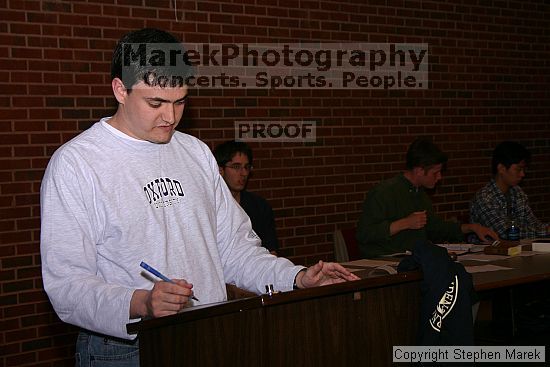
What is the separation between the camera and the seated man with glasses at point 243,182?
5.30 metres

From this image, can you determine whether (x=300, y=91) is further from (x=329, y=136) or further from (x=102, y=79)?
(x=102, y=79)

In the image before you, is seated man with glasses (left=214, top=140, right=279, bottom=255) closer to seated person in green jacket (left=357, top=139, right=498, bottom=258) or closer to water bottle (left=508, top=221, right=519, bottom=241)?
seated person in green jacket (left=357, top=139, right=498, bottom=258)

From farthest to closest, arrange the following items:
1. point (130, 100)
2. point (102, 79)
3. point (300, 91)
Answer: point (300, 91), point (102, 79), point (130, 100)

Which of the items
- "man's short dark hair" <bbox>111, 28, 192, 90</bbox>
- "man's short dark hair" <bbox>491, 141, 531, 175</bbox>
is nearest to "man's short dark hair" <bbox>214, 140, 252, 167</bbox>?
"man's short dark hair" <bbox>491, 141, 531, 175</bbox>

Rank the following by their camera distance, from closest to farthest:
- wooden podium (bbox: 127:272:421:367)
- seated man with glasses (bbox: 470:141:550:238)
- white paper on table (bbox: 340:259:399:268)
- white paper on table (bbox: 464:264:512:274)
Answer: wooden podium (bbox: 127:272:421:367) → white paper on table (bbox: 464:264:512:274) → white paper on table (bbox: 340:259:399:268) → seated man with glasses (bbox: 470:141:550:238)

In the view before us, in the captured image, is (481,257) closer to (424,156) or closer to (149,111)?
(424,156)

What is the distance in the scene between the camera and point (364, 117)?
6.77 metres

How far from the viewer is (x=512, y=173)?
6.36 m

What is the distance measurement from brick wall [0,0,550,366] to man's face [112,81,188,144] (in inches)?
101

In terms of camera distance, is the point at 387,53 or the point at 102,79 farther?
the point at 387,53

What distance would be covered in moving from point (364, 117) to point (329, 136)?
17.0 inches

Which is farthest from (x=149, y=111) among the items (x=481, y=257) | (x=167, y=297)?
(x=481, y=257)

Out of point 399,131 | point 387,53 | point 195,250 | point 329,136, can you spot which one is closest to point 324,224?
point 329,136

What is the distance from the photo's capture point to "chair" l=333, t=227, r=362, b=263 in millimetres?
5665
